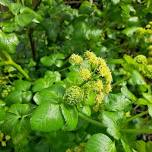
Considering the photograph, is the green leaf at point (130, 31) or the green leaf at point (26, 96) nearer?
the green leaf at point (26, 96)

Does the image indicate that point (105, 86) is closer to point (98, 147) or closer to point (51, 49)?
point (98, 147)

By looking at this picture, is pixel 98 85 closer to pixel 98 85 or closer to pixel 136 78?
pixel 98 85

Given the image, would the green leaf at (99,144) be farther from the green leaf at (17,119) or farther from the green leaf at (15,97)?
the green leaf at (15,97)

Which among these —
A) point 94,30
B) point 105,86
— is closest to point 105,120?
point 105,86

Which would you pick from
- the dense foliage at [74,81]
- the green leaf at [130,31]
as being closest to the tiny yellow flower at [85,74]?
the dense foliage at [74,81]

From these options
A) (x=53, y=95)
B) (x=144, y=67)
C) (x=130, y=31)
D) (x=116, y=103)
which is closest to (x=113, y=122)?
(x=116, y=103)

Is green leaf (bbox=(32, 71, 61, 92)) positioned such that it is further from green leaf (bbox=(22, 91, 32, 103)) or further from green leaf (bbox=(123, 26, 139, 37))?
green leaf (bbox=(123, 26, 139, 37))

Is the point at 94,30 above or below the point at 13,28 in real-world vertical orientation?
below
